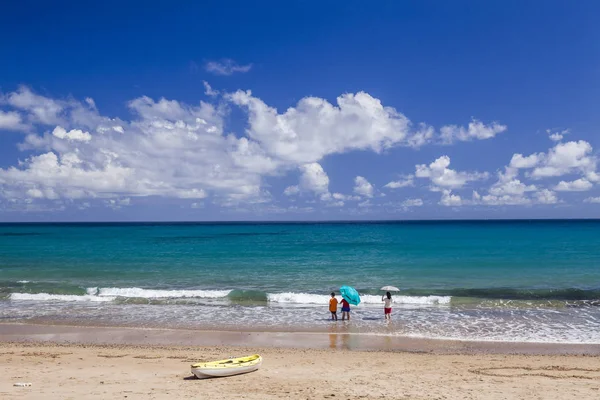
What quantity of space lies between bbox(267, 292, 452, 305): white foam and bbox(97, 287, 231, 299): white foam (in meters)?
3.35

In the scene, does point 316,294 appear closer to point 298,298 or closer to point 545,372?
point 298,298

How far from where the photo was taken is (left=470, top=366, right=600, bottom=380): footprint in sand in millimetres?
12258

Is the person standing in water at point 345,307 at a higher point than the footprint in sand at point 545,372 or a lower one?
higher

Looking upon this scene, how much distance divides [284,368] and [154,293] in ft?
53.9

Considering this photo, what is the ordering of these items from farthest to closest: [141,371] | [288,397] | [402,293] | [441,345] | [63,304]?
[402,293], [63,304], [441,345], [141,371], [288,397]

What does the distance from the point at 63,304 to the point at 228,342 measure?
12.5 m

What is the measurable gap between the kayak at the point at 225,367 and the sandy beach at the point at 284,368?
172 millimetres

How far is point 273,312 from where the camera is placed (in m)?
22.1

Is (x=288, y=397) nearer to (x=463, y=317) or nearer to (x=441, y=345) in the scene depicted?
(x=441, y=345)

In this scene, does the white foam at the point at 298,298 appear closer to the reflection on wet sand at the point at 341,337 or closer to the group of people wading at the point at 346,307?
the group of people wading at the point at 346,307

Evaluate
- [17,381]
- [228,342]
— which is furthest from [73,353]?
[228,342]

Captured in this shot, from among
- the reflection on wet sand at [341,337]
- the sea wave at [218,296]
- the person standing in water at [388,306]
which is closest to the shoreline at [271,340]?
the reflection on wet sand at [341,337]

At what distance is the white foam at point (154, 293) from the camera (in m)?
26.7

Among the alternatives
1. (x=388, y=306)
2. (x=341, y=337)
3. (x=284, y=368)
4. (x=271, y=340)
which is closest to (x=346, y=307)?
(x=388, y=306)
